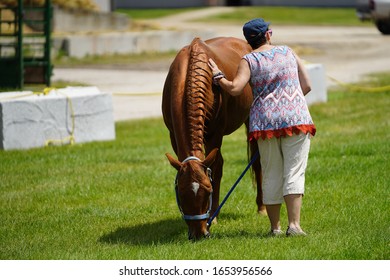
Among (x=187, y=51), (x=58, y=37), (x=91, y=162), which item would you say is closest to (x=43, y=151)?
(x=91, y=162)

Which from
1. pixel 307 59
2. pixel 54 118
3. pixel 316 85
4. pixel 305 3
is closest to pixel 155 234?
pixel 54 118

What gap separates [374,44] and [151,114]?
14.5 meters

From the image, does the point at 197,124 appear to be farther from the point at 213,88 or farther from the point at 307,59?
the point at 307,59

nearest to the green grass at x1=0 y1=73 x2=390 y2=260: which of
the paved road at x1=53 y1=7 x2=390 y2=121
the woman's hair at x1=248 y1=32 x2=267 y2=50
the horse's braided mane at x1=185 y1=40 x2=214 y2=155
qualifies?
the horse's braided mane at x1=185 y1=40 x2=214 y2=155

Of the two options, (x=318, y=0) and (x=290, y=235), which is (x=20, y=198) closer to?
(x=290, y=235)

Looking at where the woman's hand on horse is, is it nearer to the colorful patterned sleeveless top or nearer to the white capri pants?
the colorful patterned sleeveless top

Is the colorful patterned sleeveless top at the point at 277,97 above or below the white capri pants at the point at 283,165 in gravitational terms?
above

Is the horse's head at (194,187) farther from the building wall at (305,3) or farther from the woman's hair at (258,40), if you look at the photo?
the building wall at (305,3)

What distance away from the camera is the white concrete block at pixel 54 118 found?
14.0m

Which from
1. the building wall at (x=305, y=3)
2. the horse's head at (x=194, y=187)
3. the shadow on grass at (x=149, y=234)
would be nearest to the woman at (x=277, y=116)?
the horse's head at (x=194, y=187)

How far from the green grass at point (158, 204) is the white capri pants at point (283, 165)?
40 cm

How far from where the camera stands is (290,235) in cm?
850

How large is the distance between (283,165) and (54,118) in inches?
255

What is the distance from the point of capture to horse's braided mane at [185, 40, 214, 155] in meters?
8.42
